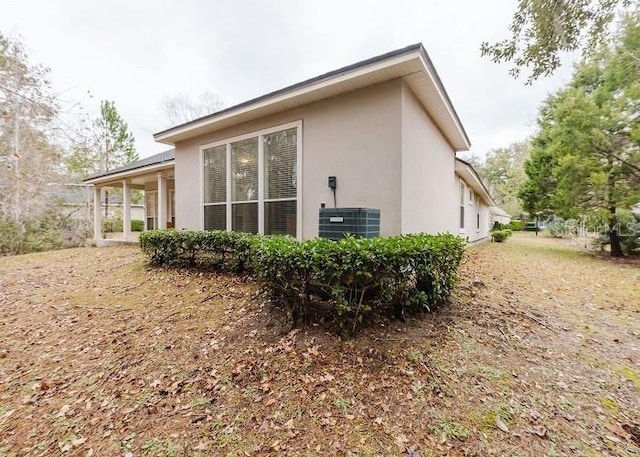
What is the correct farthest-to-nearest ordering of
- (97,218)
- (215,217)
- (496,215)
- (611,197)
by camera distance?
(496,215) → (97,218) → (611,197) → (215,217)

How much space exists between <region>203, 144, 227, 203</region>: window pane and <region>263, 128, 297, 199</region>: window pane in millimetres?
1609

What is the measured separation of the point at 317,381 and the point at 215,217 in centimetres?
622

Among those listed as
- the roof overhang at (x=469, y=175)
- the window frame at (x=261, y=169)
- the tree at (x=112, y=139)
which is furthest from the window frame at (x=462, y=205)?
the tree at (x=112, y=139)

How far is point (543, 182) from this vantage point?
42.3ft

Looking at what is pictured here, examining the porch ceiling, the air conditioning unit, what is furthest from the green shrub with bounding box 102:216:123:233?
the air conditioning unit

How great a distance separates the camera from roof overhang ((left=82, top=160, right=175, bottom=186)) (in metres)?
10.8

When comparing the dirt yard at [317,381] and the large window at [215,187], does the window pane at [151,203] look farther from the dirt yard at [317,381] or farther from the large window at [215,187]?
the dirt yard at [317,381]

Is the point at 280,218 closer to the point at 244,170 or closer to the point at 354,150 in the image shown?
the point at 244,170

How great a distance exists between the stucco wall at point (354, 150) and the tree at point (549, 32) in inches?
111

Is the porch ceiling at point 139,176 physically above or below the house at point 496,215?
above

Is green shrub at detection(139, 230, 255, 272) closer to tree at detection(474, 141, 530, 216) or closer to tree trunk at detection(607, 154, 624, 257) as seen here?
tree trunk at detection(607, 154, 624, 257)

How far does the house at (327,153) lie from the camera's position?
5.03 meters

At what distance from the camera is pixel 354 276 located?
3000 millimetres

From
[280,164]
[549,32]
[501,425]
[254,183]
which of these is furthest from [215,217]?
[549,32]
